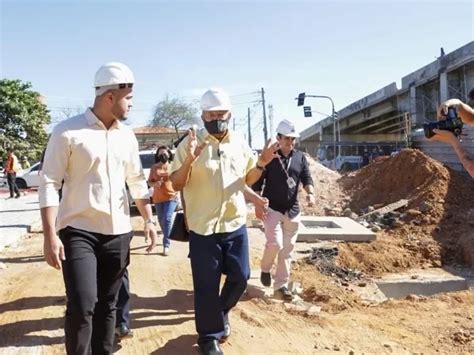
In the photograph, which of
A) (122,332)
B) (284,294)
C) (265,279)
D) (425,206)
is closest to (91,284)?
(122,332)

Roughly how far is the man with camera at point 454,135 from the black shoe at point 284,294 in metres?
2.82

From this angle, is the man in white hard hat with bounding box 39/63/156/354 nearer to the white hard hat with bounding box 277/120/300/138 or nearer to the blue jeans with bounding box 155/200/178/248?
the white hard hat with bounding box 277/120/300/138

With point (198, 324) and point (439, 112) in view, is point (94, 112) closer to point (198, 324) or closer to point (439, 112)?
point (198, 324)

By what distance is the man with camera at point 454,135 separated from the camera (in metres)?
3.37

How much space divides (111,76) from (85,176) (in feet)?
2.23

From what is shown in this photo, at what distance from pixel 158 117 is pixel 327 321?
64265mm

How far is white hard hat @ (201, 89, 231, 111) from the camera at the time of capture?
406 cm

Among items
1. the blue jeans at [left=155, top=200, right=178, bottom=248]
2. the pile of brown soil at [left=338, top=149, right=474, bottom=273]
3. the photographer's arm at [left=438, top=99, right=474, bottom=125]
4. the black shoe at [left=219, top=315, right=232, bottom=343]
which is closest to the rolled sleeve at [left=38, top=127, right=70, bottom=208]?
the black shoe at [left=219, top=315, right=232, bottom=343]

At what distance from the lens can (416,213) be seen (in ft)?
41.0

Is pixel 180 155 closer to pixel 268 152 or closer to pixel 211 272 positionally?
pixel 268 152

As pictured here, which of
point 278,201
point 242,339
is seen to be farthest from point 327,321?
point 278,201

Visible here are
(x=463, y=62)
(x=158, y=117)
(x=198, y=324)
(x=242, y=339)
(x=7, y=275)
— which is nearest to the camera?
(x=198, y=324)

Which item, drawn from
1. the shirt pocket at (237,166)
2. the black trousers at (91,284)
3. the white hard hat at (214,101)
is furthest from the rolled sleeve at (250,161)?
the black trousers at (91,284)

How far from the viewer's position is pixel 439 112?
350 cm
